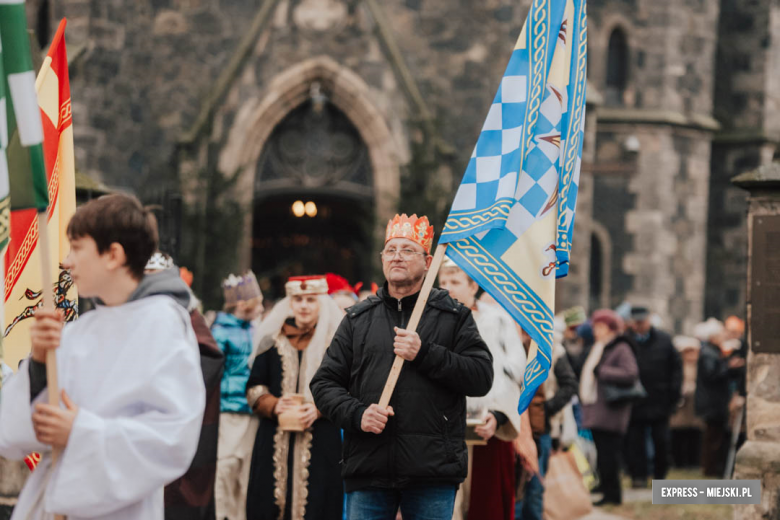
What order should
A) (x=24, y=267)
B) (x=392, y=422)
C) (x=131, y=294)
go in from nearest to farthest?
(x=131, y=294)
(x=392, y=422)
(x=24, y=267)

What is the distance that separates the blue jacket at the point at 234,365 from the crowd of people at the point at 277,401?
0.4 inches

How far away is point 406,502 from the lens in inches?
215

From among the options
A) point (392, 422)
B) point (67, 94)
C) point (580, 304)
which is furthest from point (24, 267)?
point (580, 304)

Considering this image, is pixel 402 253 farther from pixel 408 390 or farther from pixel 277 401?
pixel 277 401

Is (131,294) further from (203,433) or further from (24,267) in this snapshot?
(203,433)

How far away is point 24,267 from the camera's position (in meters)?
6.38

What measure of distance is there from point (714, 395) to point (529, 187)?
889 centimetres

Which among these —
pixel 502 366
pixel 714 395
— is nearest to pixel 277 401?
pixel 502 366

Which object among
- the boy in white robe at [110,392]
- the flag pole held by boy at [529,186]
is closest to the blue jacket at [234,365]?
the flag pole held by boy at [529,186]

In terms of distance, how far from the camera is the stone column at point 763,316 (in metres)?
8.28

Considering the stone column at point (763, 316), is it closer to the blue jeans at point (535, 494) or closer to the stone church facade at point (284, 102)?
the blue jeans at point (535, 494)

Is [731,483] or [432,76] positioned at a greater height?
[432,76]

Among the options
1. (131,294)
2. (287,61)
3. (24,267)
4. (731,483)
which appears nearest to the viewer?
(131,294)

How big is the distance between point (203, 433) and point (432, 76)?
37.8 feet
